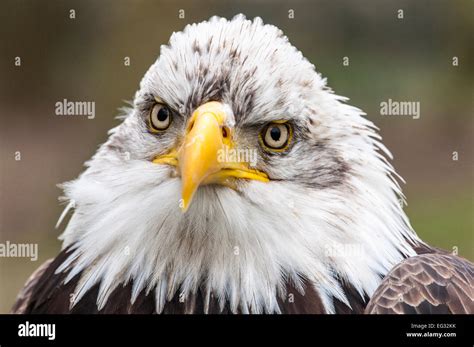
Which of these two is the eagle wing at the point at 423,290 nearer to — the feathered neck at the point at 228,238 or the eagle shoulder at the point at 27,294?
the feathered neck at the point at 228,238

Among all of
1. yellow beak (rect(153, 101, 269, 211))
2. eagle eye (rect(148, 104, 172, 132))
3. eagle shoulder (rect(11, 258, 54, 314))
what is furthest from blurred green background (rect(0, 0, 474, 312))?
yellow beak (rect(153, 101, 269, 211))

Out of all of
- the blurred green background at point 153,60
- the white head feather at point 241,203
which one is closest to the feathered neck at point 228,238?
the white head feather at point 241,203

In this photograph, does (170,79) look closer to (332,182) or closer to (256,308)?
(332,182)

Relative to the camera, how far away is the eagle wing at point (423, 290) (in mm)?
2471

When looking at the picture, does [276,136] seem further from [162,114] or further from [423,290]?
[423,290]

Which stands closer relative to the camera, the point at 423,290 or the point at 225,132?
the point at 225,132

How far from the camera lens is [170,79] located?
7.86 ft

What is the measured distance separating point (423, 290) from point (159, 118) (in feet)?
3.25

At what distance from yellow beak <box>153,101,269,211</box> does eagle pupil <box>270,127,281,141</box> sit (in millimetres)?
116

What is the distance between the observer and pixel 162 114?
243cm

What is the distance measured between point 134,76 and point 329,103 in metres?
2.11

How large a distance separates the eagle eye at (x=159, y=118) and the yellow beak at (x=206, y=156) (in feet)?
0.33

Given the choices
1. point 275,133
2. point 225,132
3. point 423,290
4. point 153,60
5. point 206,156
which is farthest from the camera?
point 153,60

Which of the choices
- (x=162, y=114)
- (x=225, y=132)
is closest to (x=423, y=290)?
(x=225, y=132)
